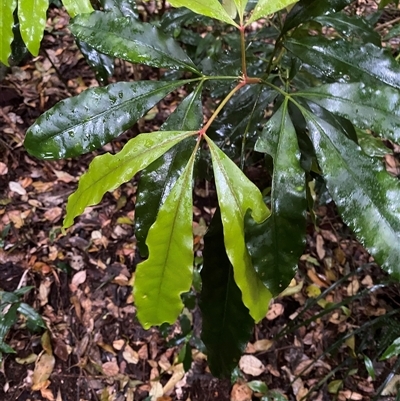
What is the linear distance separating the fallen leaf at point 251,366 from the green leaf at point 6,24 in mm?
1156

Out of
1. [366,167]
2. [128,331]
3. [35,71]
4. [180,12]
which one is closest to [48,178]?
[35,71]

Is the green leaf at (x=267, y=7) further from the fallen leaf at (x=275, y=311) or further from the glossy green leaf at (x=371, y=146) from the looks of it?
the fallen leaf at (x=275, y=311)

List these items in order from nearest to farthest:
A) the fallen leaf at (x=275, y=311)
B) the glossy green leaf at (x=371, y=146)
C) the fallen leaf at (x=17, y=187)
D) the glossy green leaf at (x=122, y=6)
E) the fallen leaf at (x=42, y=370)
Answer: the glossy green leaf at (x=122, y=6) < the glossy green leaf at (x=371, y=146) < the fallen leaf at (x=42, y=370) < the fallen leaf at (x=275, y=311) < the fallen leaf at (x=17, y=187)

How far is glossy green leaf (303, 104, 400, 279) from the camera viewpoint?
47cm

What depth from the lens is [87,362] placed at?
54.3 inches

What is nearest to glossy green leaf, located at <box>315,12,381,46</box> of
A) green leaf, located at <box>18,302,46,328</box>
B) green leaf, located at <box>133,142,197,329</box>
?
green leaf, located at <box>133,142,197,329</box>

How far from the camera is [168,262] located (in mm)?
470

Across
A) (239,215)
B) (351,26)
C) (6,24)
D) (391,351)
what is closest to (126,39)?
(6,24)

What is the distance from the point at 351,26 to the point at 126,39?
1.49 ft

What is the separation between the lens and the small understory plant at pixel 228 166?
1.58 feet

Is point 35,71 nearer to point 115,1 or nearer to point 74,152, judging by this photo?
point 115,1

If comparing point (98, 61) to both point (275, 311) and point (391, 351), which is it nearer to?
point (391, 351)

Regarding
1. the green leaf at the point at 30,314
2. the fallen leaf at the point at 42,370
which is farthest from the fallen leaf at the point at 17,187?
the fallen leaf at the point at 42,370

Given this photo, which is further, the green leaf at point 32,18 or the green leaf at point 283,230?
the green leaf at point 32,18
